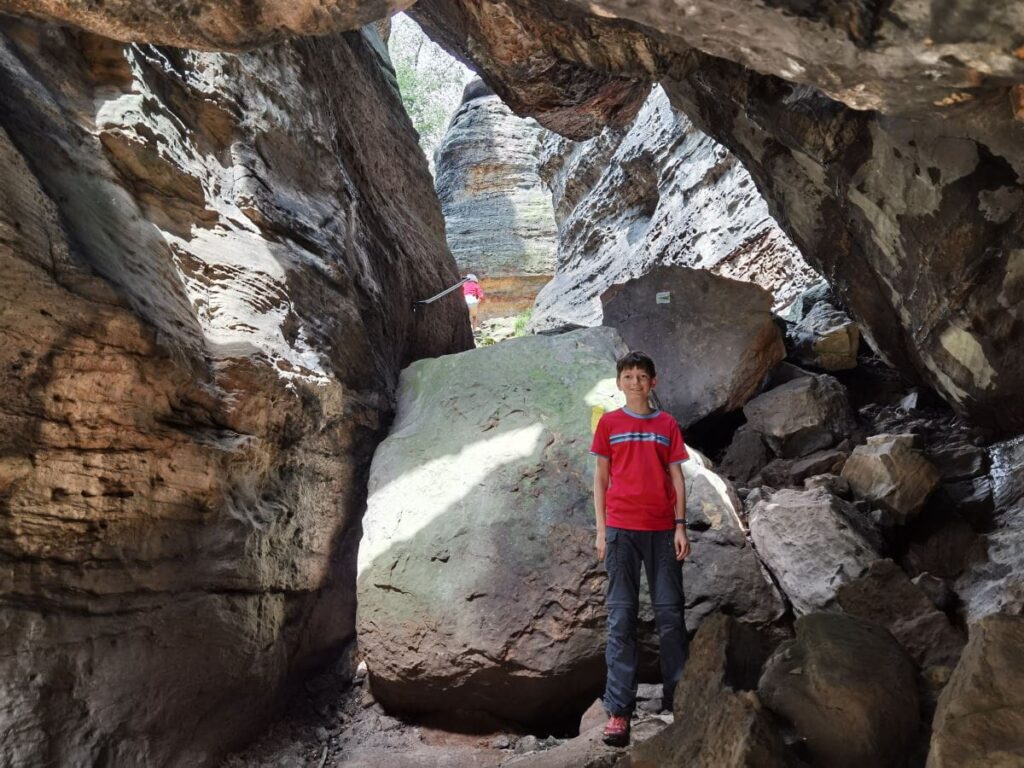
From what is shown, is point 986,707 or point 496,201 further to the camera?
point 496,201

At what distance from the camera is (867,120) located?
4.05 m

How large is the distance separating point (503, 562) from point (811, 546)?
186 cm

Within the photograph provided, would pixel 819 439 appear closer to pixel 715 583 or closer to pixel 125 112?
pixel 715 583

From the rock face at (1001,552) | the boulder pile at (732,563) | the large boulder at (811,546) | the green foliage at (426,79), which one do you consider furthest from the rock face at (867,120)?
the green foliage at (426,79)

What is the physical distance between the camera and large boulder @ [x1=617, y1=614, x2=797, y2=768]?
2148 mm

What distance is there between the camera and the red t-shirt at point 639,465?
11.0ft

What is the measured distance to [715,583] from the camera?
402cm

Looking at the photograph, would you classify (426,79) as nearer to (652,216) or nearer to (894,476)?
(652,216)

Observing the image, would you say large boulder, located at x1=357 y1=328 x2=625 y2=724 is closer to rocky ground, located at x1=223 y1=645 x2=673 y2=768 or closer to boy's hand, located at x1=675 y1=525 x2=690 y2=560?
rocky ground, located at x1=223 y1=645 x2=673 y2=768

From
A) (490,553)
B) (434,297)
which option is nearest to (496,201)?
(434,297)

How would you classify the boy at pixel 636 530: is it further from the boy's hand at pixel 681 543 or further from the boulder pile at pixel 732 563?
the boulder pile at pixel 732 563

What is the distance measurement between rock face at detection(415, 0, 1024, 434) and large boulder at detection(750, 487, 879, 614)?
137cm

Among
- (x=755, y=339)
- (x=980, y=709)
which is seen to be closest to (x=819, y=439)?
(x=755, y=339)

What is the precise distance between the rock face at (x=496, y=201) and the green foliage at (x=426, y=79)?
207 cm
